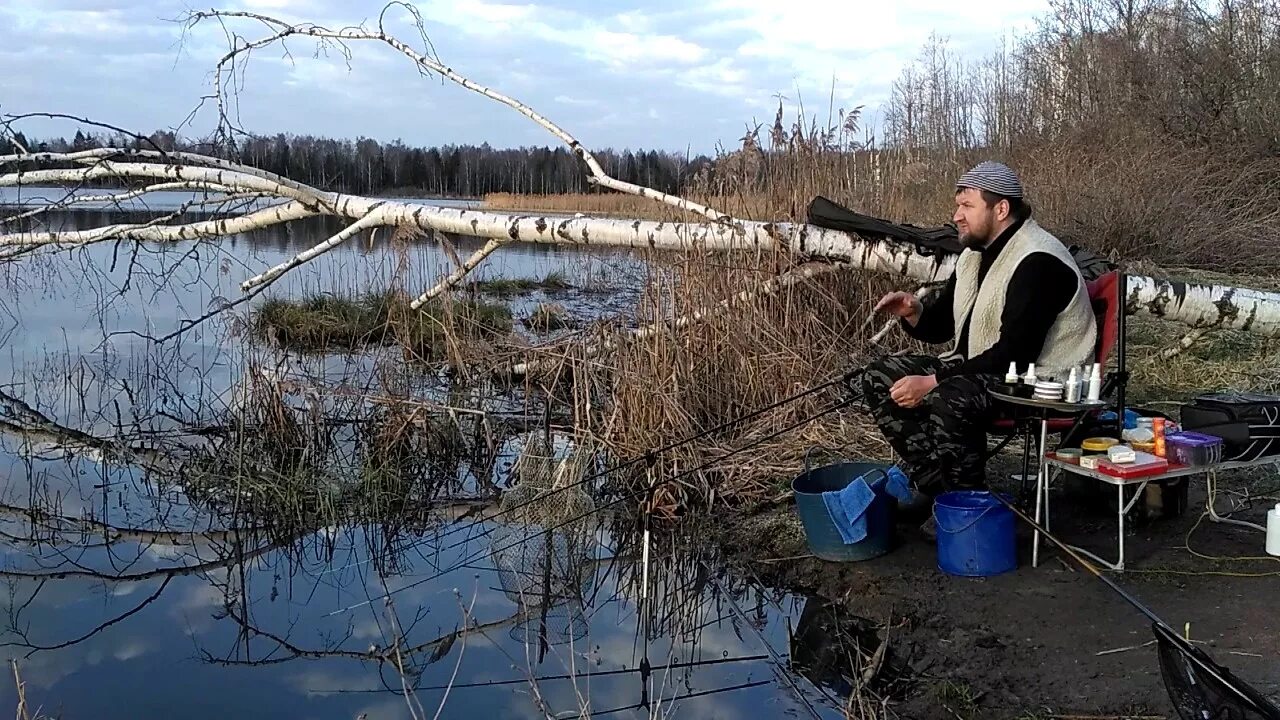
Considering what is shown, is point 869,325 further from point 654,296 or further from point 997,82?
point 997,82

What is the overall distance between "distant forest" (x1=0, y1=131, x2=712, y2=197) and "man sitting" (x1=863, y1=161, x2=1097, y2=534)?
109 inches

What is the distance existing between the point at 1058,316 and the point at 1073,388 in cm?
41

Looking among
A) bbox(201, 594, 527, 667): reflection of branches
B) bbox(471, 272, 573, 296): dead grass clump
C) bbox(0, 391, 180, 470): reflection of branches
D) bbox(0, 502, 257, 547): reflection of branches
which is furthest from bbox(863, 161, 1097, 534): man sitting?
bbox(471, 272, 573, 296): dead grass clump

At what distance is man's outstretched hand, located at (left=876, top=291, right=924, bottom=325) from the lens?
4660mm

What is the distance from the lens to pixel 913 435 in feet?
14.1

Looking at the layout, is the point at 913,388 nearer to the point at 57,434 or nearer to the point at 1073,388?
the point at 1073,388

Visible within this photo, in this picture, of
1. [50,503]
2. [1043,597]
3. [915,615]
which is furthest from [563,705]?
[50,503]

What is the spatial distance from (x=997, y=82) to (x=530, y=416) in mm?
16271

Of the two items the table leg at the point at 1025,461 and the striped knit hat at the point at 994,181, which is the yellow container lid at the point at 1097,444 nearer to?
the table leg at the point at 1025,461

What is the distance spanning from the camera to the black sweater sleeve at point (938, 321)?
470 cm

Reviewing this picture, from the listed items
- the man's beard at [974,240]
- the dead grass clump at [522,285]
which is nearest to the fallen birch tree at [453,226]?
the man's beard at [974,240]

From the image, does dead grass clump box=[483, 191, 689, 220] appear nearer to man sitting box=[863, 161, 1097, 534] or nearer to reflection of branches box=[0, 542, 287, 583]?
man sitting box=[863, 161, 1097, 534]

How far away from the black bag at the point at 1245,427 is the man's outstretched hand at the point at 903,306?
3.88ft

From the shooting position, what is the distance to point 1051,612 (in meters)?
3.73
